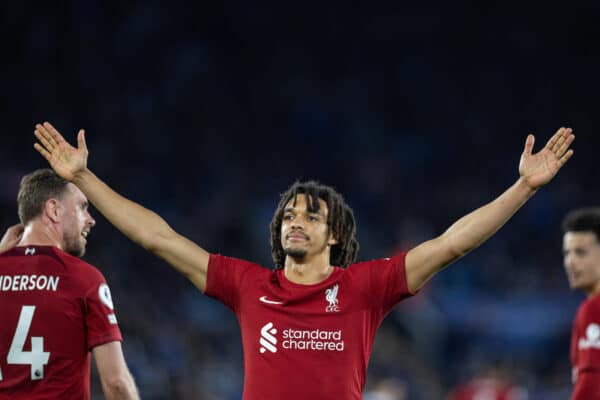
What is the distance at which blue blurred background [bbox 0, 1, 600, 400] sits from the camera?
14.3 metres

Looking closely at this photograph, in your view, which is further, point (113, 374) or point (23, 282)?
point (23, 282)

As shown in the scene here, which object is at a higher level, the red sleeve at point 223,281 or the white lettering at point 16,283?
the red sleeve at point 223,281

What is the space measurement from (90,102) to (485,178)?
841 centimetres

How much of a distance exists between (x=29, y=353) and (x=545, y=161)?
2698 millimetres

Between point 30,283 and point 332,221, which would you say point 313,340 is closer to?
point 332,221

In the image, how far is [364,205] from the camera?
18.6 meters

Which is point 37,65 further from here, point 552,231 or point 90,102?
point 552,231

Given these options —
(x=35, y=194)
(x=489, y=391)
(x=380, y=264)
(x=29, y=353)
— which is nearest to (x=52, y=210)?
(x=35, y=194)

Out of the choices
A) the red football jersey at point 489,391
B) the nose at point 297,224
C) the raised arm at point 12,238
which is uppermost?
the red football jersey at point 489,391

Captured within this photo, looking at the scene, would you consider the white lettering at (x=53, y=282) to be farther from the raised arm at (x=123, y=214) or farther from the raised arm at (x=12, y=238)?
the raised arm at (x=123, y=214)

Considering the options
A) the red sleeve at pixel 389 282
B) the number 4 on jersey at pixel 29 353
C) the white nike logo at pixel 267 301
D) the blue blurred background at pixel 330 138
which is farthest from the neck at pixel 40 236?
the blue blurred background at pixel 330 138

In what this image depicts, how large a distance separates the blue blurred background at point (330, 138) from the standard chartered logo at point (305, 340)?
6.99 meters

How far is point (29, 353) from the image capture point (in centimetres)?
447

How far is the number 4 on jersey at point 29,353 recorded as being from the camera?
4.45m
